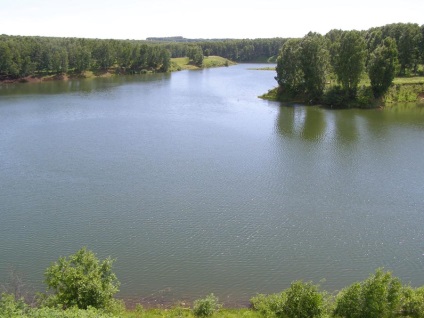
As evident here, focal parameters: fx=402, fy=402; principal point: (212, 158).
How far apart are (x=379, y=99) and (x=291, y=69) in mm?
14318

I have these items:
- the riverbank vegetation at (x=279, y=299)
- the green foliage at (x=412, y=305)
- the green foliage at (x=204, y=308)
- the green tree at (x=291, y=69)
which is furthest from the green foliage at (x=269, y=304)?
the green tree at (x=291, y=69)

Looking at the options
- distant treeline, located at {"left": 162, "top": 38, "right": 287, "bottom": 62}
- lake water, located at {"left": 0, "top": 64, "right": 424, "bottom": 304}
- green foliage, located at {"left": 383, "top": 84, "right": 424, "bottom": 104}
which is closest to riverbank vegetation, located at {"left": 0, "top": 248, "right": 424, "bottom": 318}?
lake water, located at {"left": 0, "top": 64, "right": 424, "bottom": 304}

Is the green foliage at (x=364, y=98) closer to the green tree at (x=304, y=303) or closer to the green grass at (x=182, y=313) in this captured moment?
the green tree at (x=304, y=303)

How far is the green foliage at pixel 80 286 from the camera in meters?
14.5

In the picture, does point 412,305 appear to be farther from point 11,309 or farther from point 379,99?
point 379,99

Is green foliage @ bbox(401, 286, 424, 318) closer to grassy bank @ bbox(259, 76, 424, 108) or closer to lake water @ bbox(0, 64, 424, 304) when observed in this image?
lake water @ bbox(0, 64, 424, 304)

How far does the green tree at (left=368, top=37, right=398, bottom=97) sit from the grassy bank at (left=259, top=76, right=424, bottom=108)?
244 centimetres

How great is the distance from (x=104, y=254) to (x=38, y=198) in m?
8.97

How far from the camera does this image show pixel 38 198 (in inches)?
1072

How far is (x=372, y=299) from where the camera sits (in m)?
14.7

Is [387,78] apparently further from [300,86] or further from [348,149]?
[348,149]

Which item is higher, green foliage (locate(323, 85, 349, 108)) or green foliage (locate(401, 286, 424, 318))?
green foliage (locate(323, 85, 349, 108))

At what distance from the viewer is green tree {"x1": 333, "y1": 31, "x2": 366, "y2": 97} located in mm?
59094

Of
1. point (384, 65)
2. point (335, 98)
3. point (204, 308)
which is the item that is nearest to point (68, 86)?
point (335, 98)
